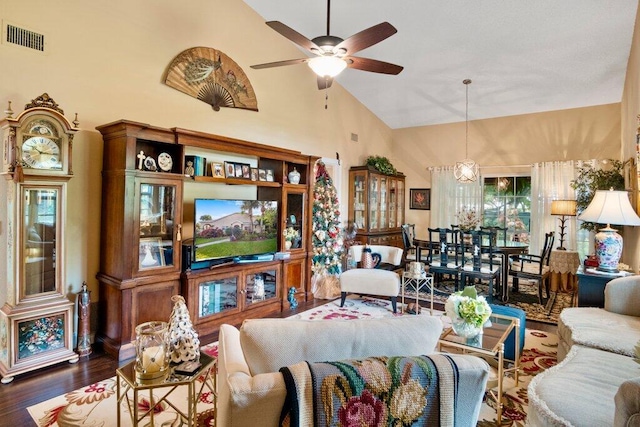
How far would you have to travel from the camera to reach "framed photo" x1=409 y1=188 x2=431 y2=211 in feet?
25.1

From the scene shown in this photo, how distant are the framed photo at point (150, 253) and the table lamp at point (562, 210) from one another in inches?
237

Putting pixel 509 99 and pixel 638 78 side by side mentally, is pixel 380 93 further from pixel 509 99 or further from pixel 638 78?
pixel 638 78

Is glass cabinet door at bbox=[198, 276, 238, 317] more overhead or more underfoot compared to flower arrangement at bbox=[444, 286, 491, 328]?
more underfoot

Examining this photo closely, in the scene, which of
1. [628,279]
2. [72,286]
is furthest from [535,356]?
[72,286]

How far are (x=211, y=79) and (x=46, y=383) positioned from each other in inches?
137

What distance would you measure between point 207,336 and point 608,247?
13.5 feet

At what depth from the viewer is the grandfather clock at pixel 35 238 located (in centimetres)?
272

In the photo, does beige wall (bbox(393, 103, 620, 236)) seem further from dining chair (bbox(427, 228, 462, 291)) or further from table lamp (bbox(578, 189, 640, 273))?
table lamp (bbox(578, 189, 640, 273))

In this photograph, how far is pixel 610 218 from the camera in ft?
10.3

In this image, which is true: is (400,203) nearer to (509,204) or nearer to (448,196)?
(448,196)

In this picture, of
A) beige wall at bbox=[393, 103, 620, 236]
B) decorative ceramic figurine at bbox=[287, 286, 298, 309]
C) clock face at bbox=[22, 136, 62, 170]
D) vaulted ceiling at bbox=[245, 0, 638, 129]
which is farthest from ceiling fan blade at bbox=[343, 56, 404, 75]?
beige wall at bbox=[393, 103, 620, 236]

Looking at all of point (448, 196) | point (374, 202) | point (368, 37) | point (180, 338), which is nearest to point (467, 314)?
point (180, 338)

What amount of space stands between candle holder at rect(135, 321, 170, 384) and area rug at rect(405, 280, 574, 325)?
13.0ft

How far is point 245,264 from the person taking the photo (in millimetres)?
4160
